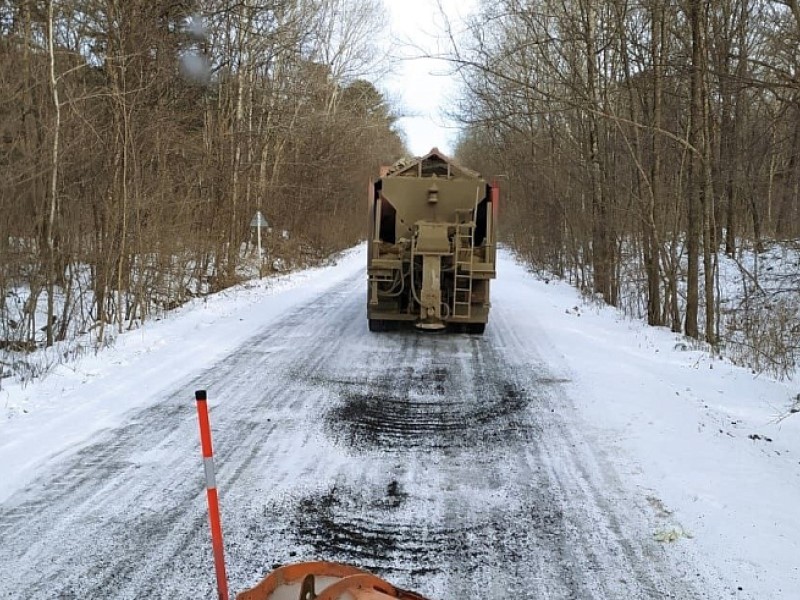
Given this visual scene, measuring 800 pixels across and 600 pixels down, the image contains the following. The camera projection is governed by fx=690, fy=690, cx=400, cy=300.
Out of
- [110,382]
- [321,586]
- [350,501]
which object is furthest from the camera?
[110,382]

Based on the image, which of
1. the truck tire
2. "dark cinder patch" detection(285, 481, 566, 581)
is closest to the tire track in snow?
"dark cinder patch" detection(285, 481, 566, 581)

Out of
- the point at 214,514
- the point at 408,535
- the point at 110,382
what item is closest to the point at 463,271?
the point at 110,382

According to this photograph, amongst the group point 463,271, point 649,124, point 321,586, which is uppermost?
point 649,124

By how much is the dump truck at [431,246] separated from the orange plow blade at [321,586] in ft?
27.2

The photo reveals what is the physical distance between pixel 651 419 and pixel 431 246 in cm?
507

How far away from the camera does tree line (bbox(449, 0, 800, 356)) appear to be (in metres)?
12.5

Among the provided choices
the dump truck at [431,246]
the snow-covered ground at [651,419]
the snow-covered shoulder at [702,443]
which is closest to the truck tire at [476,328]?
the dump truck at [431,246]

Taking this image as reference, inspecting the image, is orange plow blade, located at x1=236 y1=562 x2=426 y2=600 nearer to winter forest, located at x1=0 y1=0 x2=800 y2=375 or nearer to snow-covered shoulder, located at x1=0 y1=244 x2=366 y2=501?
snow-covered shoulder, located at x1=0 y1=244 x2=366 y2=501

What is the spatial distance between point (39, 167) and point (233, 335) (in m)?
4.13

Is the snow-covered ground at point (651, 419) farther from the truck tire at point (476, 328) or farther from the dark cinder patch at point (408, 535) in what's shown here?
the dark cinder patch at point (408, 535)

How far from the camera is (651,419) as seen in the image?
6809mm

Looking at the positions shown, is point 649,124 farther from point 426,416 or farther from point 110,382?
point 110,382

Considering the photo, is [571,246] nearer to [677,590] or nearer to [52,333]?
[52,333]

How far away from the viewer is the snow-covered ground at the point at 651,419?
4367 millimetres
